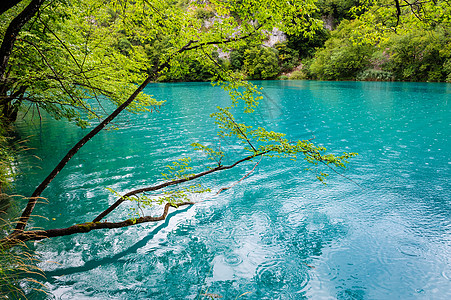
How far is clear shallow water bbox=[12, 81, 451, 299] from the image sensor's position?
4.91 metres

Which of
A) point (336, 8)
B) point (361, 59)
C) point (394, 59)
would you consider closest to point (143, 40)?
point (394, 59)

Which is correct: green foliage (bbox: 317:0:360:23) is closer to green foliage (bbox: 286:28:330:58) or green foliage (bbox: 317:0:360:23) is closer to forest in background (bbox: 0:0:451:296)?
green foliage (bbox: 286:28:330:58)

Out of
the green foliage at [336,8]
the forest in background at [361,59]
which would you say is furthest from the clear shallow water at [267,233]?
the green foliage at [336,8]

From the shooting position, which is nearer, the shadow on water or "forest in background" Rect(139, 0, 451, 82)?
the shadow on water

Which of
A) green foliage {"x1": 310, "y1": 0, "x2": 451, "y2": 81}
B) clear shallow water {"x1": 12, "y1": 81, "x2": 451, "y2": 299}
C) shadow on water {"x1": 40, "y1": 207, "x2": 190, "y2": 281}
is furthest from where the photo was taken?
green foliage {"x1": 310, "y1": 0, "x2": 451, "y2": 81}

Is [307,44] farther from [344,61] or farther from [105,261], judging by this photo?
[105,261]

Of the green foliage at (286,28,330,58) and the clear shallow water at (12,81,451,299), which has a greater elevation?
the green foliage at (286,28,330,58)

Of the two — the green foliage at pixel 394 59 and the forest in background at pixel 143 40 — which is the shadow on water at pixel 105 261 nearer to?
Answer: the forest in background at pixel 143 40

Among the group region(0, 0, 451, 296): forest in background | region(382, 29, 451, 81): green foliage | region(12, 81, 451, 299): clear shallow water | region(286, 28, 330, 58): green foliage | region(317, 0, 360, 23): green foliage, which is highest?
region(317, 0, 360, 23): green foliage

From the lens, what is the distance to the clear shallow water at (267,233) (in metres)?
4.91

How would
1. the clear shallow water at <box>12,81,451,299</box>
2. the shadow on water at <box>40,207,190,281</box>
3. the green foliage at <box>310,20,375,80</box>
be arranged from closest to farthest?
the clear shallow water at <box>12,81,451,299</box> → the shadow on water at <box>40,207,190,281</box> → the green foliage at <box>310,20,375,80</box>

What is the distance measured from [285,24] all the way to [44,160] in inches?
487

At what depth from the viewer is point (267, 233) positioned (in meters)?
6.53

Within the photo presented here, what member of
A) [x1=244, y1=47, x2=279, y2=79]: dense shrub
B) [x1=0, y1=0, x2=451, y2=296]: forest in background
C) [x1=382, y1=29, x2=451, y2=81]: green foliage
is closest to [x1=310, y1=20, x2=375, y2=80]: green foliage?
[x1=382, y1=29, x2=451, y2=81]: green foliage
